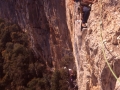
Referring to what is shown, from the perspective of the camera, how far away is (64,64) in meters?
10.5

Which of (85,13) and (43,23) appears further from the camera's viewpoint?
(43,23)

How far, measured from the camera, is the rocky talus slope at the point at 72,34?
4.94m

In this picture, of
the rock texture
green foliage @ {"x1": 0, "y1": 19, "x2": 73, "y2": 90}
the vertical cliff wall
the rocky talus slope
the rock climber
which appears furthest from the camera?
green foliage @ {"x1": 0, "y1": 19, "x2": 73, "y2": 90}

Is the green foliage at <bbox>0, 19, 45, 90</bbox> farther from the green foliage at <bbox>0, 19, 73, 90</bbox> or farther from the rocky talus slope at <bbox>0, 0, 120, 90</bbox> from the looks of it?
the rocky talus slope at <bbox>0, 0, 120, 90</bbox>

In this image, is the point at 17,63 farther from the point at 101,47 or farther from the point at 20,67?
the point at 101,47

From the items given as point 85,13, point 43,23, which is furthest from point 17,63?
point 85,13

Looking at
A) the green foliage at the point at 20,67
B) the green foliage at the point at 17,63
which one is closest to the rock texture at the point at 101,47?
the green foliage at the point at 20,67

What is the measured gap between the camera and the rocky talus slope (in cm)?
494

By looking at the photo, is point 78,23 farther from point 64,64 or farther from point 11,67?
point 11,67

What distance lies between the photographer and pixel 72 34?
9.23 m

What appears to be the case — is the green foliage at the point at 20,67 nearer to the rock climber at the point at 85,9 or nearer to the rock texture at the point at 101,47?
the rock climber at the point at 85,9

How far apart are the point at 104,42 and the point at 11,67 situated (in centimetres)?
882

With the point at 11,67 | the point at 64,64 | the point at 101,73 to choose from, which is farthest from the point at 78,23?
the point at 11,67

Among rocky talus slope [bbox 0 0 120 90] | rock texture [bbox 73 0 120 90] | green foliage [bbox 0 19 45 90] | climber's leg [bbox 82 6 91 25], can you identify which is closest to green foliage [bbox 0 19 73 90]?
green foliage [bbox 0 19 45 90]
